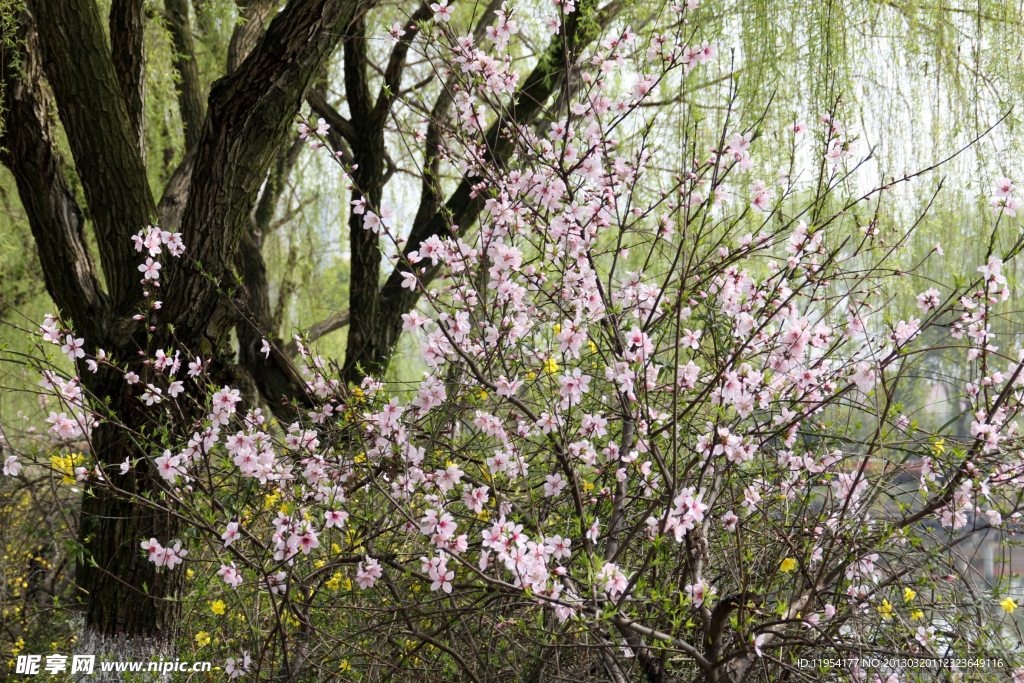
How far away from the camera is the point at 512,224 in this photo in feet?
6.47

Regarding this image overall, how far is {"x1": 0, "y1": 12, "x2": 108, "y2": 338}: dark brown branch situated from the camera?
3.10 m

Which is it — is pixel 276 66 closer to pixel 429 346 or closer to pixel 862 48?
pixel 429 346

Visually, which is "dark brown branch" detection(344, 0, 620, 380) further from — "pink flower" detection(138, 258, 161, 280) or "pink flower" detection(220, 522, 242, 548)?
"pink flower" detection(220, 522, 242, 548)

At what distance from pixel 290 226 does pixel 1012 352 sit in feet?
16.1

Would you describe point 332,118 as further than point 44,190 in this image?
Yes

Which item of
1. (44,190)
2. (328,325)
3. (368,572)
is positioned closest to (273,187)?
(328,325)

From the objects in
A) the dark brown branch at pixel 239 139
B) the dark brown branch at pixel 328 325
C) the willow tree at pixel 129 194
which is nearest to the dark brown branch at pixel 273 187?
the dark brown branch at pixel 328 325

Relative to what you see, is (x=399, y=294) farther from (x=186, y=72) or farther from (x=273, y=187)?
(x=186, y=72)

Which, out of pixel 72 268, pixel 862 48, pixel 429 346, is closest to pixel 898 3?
pixel 862 48

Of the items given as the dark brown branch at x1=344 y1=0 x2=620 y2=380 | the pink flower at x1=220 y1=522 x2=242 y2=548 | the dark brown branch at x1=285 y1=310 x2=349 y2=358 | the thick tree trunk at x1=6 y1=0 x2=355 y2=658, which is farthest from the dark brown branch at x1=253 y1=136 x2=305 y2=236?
the pink flower at x1=220 y1=522 x2=242 y2=548

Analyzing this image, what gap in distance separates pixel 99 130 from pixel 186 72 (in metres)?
1.71

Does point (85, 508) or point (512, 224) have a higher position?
point (512, 224)

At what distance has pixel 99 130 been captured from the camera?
2.98 metres

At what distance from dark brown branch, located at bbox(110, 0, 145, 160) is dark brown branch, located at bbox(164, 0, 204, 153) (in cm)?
88
